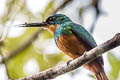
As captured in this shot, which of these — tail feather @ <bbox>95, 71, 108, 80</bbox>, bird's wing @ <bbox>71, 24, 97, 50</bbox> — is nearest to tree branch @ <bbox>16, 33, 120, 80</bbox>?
tail feather @ <bbox>95, 71, 108, 80</bbox>

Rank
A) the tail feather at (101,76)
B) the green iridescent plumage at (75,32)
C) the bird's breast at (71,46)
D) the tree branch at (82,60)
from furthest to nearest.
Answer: the green iridescent plumage at (75,32) < the bird's breast at (71,46) < the tail feather at (101,76) < the tree branch at (82,60)

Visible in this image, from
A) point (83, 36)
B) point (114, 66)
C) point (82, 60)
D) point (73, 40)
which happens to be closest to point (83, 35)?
point (83, 36)

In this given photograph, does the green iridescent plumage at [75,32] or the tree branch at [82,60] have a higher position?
the green iridescent plumage at [75,32]

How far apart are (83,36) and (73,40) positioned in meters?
0.17

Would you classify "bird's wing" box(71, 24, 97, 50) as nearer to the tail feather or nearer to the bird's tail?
the bird's tail

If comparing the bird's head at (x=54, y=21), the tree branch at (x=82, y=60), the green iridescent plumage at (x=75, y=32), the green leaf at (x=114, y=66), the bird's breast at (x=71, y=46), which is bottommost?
the tree branch at (x=82, y=60)

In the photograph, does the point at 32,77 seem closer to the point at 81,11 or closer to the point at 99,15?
the point at 99,15

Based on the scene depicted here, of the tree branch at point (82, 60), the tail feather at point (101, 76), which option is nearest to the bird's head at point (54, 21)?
the tail feather at point (101, 76)

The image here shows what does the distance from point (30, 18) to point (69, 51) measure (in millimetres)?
1055

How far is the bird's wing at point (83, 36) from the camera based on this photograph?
3.21 m

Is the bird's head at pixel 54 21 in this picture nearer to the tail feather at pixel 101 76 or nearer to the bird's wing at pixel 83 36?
the bird's wing at pixel 83 36

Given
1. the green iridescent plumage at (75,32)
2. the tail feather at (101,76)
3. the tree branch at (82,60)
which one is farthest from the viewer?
the green iridescent plumage at (75,32)

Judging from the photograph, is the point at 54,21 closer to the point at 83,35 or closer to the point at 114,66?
the point at 83,35

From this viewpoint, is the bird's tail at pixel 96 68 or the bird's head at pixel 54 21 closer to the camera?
the bird's tail at pixel 96 68
